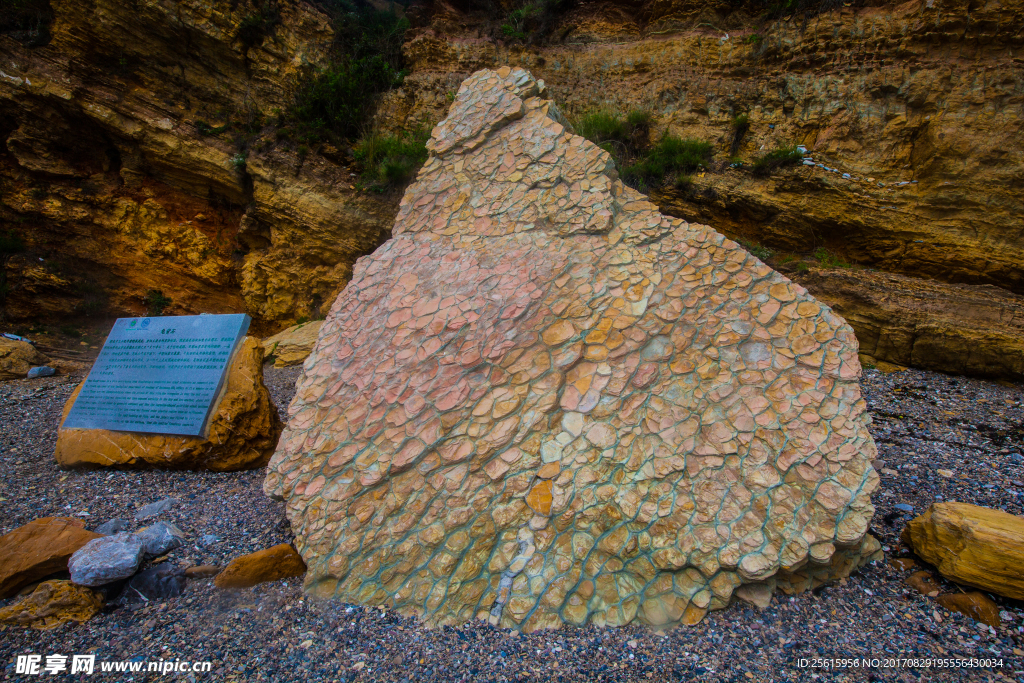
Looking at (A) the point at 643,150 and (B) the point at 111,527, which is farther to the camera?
(A) the point at 643,150

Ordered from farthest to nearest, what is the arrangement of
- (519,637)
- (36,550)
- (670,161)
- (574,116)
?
(574,116)
(670,161)
(36,550)
(519,637)

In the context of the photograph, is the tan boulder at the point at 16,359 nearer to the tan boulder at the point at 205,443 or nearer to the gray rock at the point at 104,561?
the tan boulder at the point at 205,443

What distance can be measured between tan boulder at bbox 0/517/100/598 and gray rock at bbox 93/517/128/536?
0.15 m

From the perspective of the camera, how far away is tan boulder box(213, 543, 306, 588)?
82.7 inches

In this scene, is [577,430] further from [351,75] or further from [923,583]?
[351,75]

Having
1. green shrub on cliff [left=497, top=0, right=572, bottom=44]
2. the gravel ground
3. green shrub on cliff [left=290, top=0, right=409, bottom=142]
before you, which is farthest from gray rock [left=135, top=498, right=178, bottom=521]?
A: green shrub on cliff [left=497, top=0, right=572, bottom=44]

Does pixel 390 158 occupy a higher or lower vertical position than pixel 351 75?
lower

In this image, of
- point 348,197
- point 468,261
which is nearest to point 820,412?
point 468,261

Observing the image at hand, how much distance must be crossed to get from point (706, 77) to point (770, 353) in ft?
14.6

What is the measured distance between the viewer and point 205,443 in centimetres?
295

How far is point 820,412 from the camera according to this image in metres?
2.05

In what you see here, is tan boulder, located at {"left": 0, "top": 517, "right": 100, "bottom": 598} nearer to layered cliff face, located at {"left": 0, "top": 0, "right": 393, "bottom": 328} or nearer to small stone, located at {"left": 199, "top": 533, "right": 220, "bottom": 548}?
small stone, located at {"left": 199, "top": 533, "right": 220, "bottom": 548}

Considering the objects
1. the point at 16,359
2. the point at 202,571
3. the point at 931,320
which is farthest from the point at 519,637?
the point at 16,359

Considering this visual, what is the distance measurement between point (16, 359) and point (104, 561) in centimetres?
417
